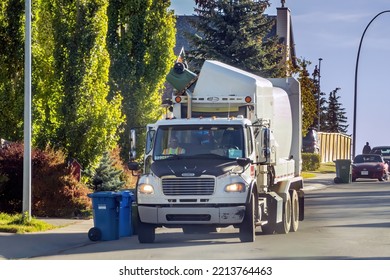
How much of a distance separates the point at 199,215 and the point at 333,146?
70.8 m

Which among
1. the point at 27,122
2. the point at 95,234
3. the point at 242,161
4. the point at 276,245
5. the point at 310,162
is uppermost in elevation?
the point at 27,122

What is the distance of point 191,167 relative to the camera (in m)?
19.4

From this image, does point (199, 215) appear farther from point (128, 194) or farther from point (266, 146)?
point (128, 194)

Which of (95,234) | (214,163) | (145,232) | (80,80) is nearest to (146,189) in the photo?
(145,232)


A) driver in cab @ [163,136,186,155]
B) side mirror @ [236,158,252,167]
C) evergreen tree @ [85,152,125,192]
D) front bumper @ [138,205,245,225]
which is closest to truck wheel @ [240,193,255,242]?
front bumper @ [138,205,245,225]

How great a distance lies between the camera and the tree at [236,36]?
170 feet

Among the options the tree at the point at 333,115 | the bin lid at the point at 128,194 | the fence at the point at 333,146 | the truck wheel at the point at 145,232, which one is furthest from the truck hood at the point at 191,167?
the tree at the point at 333,115

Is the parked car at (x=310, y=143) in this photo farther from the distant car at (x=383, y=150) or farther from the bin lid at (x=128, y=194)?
the bin lid at (x=128, y=194)

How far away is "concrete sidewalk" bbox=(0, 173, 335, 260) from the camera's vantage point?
18.0 m

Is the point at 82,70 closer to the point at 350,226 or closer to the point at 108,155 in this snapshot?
the point at 108,155

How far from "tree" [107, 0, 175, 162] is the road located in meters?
11.0

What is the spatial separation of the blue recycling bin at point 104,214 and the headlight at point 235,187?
280 cm

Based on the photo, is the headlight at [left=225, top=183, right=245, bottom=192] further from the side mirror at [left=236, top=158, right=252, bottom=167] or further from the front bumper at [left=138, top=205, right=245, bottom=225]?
the side mirror at [left=236, top=158, right=252, bottom=167]

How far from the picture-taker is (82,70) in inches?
1153
